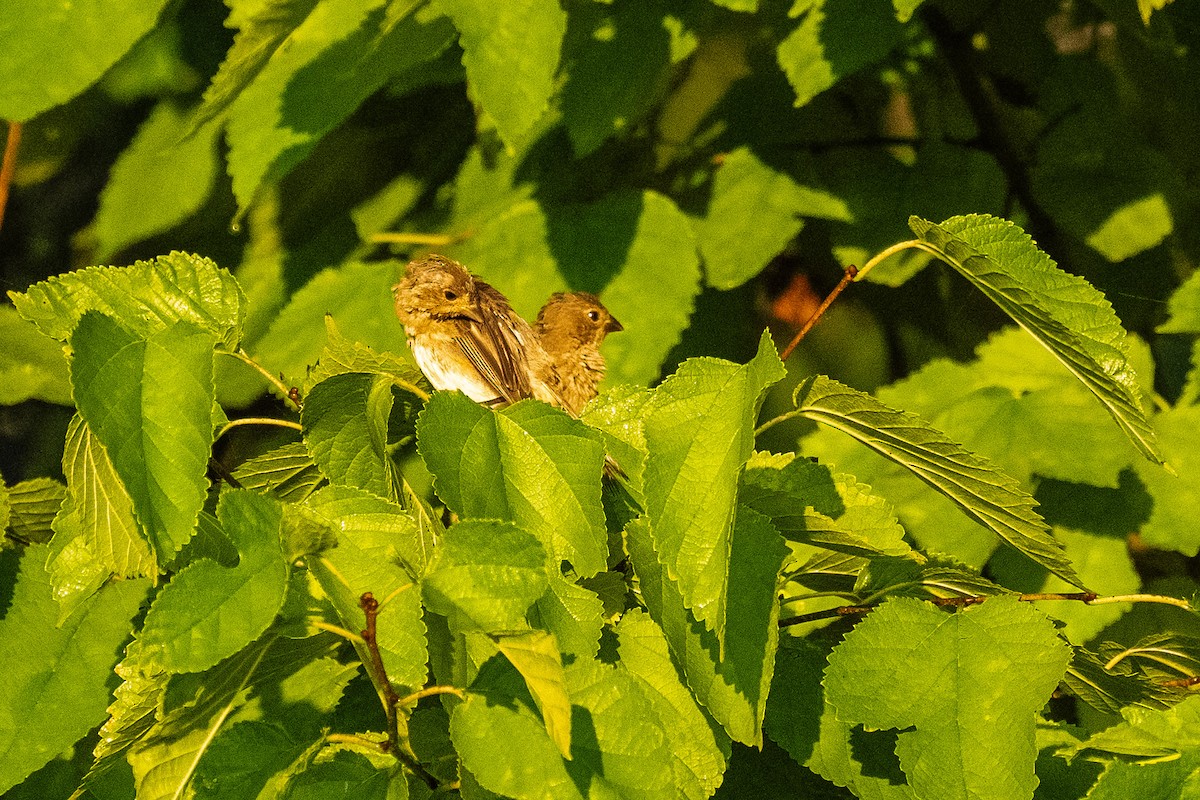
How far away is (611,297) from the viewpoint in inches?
75.4

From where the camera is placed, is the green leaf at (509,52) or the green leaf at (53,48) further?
the green leaf at (53,48)

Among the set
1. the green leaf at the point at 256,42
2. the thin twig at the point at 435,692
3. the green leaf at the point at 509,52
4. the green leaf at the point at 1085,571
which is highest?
the green leaf at the point at 256,42

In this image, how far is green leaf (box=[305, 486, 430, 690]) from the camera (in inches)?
33.3

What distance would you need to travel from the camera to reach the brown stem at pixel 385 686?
31.9 inches

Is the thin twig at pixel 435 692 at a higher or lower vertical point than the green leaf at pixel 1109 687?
higher

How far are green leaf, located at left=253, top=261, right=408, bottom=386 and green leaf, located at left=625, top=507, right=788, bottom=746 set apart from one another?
114 cm

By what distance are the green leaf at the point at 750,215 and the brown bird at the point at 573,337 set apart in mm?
224

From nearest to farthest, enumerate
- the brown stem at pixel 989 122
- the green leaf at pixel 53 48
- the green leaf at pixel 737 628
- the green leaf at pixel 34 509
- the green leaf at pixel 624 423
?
the green leaf at pixel 737 628 < the green leaf at pixel 624 423 < the green leaf at pixel 34 509 < the green leaf at pixel 53 48 < the brown stem at pixel 989 122

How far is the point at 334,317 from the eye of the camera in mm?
1977

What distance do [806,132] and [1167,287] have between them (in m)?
0.85

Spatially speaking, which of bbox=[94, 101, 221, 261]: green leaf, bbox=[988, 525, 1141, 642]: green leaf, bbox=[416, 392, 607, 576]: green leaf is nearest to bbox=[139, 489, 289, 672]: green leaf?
bbox=[416, 392, 607, 576]: green leaf

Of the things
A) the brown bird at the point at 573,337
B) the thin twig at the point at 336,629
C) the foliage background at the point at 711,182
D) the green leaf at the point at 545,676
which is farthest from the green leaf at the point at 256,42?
the green leaf at the point at 545,676

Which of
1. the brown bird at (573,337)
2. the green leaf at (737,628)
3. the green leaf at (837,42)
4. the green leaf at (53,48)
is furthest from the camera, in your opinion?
the brown bird at (573,337)

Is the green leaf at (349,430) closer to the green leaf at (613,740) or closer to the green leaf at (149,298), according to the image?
the green leaf at (149,298)
